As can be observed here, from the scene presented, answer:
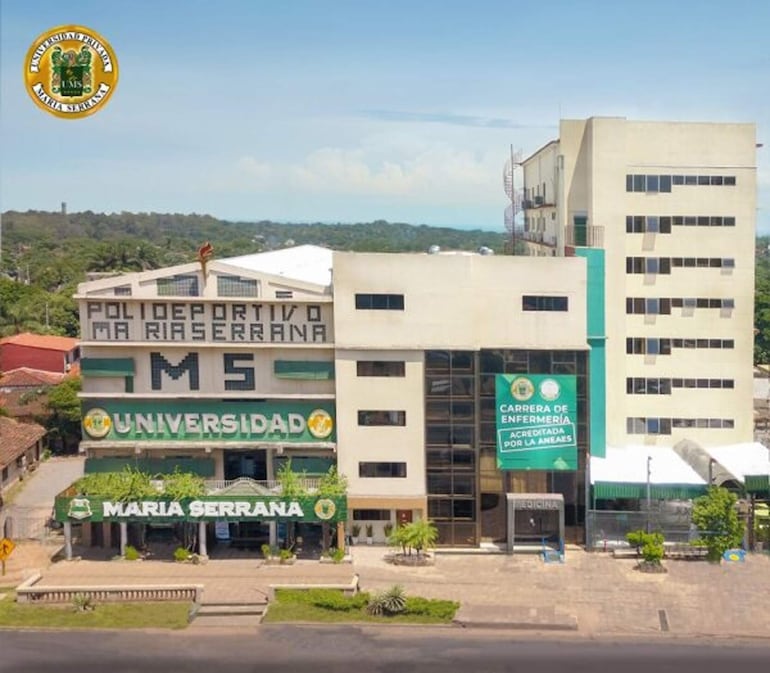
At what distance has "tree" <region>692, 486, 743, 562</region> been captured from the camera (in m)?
39.4

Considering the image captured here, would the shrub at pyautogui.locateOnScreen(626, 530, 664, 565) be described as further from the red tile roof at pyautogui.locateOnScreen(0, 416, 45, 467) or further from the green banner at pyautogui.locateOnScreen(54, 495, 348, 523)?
the red tile roof at pyautogui.locateOnScreen(0, 416, 45, 467)

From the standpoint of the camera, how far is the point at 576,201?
4781cm

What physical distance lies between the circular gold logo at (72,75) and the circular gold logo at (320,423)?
1699cm

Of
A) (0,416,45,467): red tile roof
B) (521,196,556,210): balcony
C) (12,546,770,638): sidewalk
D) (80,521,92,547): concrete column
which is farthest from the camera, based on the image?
(521,196,556,210): balcony

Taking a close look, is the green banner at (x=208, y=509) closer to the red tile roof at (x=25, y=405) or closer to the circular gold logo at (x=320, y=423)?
the circular gold logo at (x=320, y=423)

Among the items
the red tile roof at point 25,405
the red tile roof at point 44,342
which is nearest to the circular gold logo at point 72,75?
the red tile roof at point 25,405

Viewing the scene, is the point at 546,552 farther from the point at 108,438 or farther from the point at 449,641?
the point at 108,438

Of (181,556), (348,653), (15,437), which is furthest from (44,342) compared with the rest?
(348,653)

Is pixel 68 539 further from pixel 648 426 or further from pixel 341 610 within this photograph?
pixel 648 426

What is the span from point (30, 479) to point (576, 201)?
31.5 metres

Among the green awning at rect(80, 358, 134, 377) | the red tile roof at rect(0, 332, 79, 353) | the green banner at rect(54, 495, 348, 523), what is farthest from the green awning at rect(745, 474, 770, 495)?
the red tile roof at rect(0, 332, 79, 353)

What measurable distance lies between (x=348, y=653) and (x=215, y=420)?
44.5 feet

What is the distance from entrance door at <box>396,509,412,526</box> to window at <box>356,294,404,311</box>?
26.7 ft

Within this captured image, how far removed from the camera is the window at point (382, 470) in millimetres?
41312
